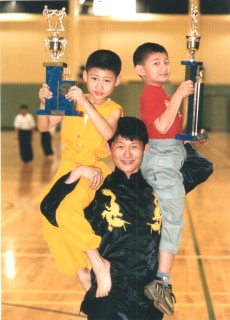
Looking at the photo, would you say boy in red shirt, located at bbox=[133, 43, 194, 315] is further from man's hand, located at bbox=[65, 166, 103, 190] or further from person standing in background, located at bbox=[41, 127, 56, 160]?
person standing in background, located at bbox=[41, 127, 56, 160]

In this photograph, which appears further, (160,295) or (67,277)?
(67,277)

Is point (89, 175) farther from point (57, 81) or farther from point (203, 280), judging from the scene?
point (203, 280)

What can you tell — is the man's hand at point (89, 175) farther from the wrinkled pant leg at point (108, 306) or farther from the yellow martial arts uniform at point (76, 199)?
the wrinkled pant leg at point (108, 306)

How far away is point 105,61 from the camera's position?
2.54m

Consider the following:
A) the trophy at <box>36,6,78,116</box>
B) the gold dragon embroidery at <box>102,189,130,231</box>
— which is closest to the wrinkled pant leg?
the gold dragon embroidery at <box>102,189,130,231</box>

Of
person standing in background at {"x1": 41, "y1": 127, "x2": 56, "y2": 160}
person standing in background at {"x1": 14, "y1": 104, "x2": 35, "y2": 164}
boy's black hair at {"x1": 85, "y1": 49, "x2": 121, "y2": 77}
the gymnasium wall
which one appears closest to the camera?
boy's black hair at {"x1": 85, "y1": 49, "x2": 121, "y2": 77}

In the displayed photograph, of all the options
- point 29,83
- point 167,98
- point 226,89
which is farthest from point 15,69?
point 167,98

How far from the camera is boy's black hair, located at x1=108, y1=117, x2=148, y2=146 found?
2.57 meters

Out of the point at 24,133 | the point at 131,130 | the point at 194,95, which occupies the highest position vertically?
the point at 194,95

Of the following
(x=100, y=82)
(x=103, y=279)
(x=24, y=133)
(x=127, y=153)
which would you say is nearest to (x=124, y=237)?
(x=103, y=279)

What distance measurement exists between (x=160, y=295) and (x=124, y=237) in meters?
0.24

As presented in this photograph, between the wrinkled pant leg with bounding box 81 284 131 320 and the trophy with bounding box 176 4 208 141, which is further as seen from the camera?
the wrinkled pant leg with bounding box 81 284 131 320

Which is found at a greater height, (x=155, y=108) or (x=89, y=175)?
(x=155, y=108)

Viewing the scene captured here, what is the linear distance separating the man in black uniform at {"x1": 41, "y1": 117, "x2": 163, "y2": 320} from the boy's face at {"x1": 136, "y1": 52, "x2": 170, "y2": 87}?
0.16 meters
